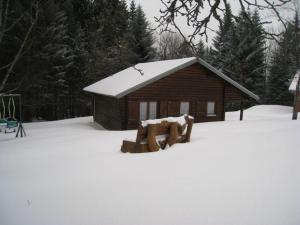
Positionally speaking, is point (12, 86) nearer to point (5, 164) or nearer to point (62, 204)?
point (5, 164)

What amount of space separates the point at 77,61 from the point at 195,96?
593 inches

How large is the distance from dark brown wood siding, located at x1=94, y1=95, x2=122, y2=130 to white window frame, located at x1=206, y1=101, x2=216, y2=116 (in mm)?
6981

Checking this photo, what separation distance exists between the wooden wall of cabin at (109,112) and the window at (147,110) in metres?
1.40

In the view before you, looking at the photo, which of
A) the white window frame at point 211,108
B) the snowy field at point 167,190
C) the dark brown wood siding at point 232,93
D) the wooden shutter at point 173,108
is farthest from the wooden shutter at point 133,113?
the snowy field at point 167,190

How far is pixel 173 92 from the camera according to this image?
2036 cm

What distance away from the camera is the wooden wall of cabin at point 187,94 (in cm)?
1912

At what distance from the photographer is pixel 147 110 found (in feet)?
64.3

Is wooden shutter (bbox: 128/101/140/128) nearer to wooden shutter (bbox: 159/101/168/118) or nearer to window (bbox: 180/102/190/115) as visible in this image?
wooden shutter (bbox: 159/101/168/118)

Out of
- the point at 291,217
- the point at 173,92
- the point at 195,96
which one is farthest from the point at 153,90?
the point at 291,217

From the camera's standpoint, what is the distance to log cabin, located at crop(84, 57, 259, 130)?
18766mm

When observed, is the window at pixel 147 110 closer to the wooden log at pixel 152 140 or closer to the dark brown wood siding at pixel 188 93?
the dark brown wood siding at pixel 188 93

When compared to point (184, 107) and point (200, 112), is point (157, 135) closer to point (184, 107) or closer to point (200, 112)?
point (184, 107)

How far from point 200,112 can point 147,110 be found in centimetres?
451

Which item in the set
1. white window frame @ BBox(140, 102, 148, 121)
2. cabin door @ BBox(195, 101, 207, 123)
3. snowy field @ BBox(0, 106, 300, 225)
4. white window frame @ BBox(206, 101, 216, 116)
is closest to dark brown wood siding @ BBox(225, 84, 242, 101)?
white window frame @ BBox(206, 101, 216, 116)
